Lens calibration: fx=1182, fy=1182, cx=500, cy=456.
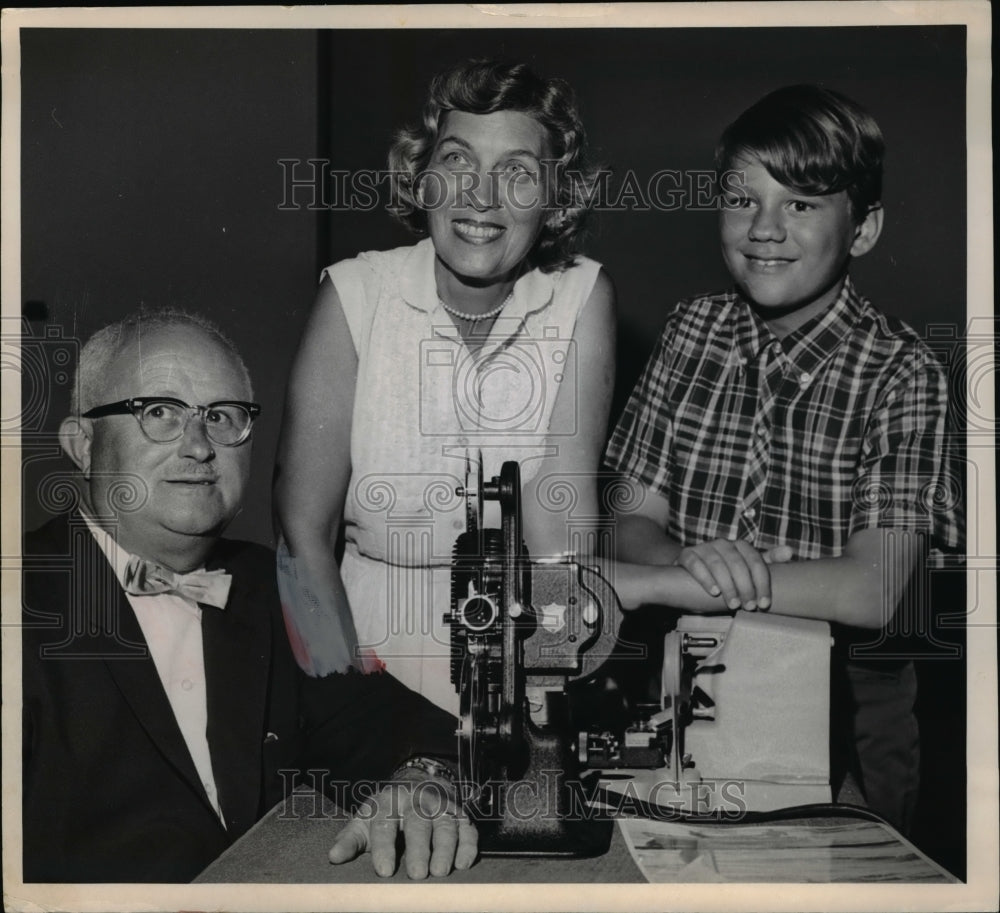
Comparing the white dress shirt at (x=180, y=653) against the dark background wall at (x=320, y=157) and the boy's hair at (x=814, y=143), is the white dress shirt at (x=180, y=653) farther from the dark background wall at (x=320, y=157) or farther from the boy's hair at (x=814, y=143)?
the boy's hair at (x=814, y=143)

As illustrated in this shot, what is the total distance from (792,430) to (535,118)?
61 centimetres

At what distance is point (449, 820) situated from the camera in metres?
1.77

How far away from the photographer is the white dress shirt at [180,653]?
5.83 ft

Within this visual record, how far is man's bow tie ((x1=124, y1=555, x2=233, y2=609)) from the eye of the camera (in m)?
1.79

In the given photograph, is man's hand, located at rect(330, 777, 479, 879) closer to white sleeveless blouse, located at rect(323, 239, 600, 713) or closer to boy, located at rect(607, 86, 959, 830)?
white sleeveless blouse, located at rect(323, 239, 600, 713)

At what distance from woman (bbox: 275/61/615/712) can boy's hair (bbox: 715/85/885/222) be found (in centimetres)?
25

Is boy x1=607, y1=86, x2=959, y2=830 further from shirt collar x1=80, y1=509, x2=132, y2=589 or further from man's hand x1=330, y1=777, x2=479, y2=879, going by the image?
shirt collar x1=80, y1=509, x2=132, y2=589

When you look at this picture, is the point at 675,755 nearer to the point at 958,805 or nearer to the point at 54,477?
the point at 958,805

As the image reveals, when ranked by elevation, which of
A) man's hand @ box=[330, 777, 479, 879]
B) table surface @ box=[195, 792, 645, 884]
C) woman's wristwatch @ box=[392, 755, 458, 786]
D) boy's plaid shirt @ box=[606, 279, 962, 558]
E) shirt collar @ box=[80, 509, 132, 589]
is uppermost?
boy's plaid shirt @ box=[606, 279, 962, 558]

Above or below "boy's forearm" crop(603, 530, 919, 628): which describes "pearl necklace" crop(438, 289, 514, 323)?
above

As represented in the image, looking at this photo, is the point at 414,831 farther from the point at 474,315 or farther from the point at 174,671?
the point at 474,315

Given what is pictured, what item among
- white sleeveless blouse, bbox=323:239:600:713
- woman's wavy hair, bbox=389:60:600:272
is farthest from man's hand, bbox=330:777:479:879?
woman's wavy hair, bbox=389:60:600:272

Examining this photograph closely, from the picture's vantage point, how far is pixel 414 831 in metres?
1.75

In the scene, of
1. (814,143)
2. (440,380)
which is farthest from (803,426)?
(440,380)
